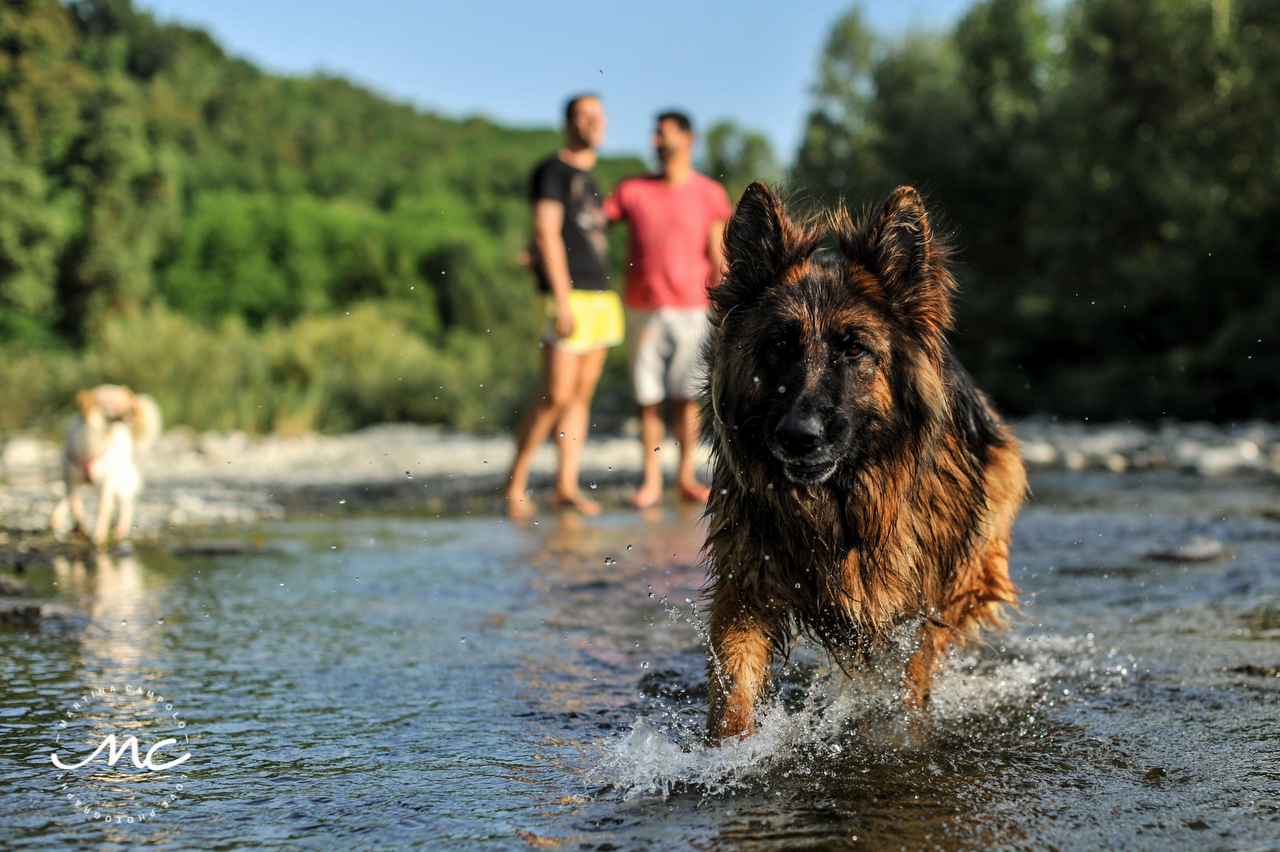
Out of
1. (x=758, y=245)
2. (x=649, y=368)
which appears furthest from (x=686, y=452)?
(x=758, y=245)

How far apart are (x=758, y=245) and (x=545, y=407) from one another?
197 inches

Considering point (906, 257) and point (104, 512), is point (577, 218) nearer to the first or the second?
point (104, 512)

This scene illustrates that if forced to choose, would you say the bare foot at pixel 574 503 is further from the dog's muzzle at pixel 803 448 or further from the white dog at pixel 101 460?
the dog's muzzle at pixel 803 448

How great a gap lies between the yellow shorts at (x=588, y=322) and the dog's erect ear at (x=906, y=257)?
5.09 m

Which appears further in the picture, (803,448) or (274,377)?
(274,377)

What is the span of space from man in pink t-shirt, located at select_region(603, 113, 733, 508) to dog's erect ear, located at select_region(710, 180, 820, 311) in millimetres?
5012

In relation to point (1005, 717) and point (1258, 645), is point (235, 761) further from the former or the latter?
point (1258, 645)

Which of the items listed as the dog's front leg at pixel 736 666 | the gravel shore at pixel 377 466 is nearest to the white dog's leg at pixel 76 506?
the gravel shore at pixel 377 466

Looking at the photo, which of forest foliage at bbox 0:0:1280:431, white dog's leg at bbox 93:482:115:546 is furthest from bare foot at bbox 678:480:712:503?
white dog's leg at bbox 93:482:115:546

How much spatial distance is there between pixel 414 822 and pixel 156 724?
1.19 metres

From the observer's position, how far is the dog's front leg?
10.2 ft

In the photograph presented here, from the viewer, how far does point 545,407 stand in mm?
8398

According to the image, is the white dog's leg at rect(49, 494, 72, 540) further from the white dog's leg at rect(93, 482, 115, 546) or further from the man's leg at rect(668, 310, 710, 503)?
the man's leg at rect(668, 310, 710, 503)

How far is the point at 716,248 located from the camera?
8.81m
